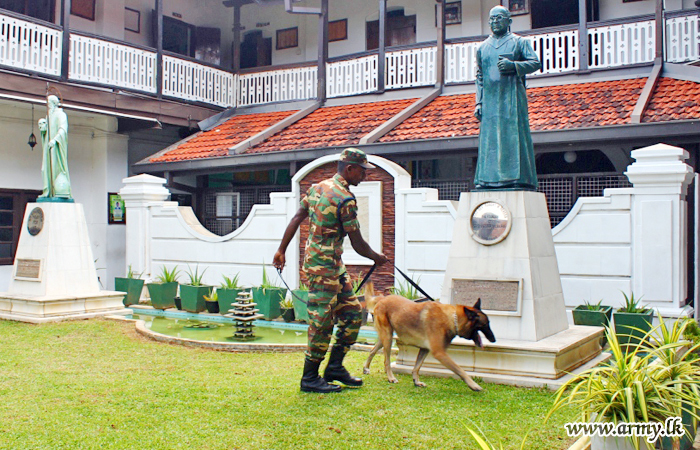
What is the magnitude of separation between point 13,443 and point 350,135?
9517 millimetres

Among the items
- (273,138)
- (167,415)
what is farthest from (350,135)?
(167,415)

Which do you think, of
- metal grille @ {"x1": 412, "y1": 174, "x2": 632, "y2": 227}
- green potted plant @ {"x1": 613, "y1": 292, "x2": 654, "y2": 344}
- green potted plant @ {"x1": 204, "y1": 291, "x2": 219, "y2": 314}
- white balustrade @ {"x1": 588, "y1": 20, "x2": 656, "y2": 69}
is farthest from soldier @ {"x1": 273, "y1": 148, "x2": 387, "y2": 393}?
white balustrade @ {"x1": 588, "y1": 20, "x2": 656, "y2": 69}

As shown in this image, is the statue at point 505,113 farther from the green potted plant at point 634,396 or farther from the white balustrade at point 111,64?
the white balustrade at point 111,64

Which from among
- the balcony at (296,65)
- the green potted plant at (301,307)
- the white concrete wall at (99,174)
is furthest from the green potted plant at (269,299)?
the balcony at (296,65)

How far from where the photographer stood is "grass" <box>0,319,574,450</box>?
14.9ft

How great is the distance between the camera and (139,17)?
1703 centimetres

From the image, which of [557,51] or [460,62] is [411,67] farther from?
[557,51]

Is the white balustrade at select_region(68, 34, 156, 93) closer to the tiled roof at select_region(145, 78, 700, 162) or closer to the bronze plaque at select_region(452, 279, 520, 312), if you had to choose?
the tiled roof at select_region(145, 78, 700, 162)

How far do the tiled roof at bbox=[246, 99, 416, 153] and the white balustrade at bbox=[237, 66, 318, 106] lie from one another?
1147 mm

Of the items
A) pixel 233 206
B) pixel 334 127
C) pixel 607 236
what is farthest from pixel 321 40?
pixel 607 236

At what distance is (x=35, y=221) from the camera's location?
11.1 metres

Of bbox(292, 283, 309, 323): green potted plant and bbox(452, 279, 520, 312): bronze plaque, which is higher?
bbox(452, 279, 520, 312): bronze plaque

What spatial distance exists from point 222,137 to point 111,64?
2803 millimetres

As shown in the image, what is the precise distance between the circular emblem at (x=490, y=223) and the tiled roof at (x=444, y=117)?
4.70 m
